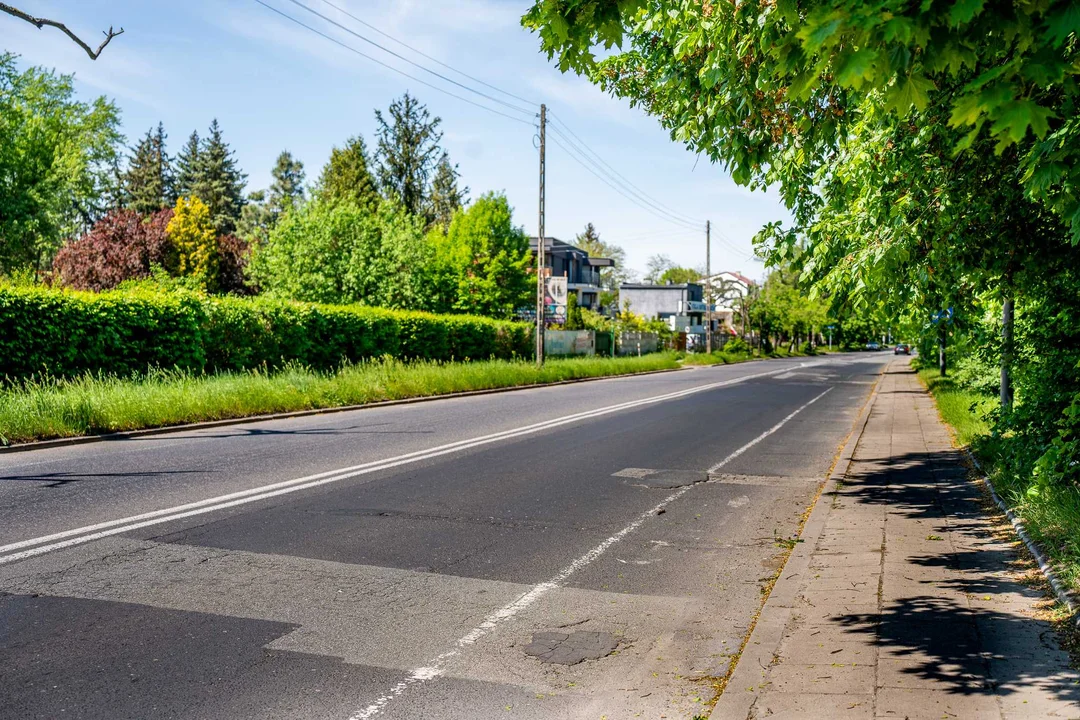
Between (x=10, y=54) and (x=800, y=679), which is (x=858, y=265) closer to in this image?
(x=800, y=679)

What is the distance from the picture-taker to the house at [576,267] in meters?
90.1

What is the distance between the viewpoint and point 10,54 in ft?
156

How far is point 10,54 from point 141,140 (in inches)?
1518

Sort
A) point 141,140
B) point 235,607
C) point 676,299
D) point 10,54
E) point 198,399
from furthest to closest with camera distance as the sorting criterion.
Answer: point 676,299, point 141,140, point 10,54, point 198,399, point 235,607

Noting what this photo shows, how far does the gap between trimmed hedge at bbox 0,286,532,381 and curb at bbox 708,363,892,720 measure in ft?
49.2

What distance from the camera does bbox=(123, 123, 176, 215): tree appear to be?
78562 mm

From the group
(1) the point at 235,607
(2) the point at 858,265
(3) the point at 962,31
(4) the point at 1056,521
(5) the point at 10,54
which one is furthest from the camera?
(5) the point at 10,54

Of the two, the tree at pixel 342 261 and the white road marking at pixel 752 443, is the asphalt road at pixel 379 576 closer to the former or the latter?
the white road marking at pixel 752 443

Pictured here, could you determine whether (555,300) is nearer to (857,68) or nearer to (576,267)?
(857,68)

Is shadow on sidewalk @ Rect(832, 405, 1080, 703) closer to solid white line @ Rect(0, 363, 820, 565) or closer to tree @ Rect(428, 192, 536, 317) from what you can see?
solid white line @ Rect(0, 363, 820, 565)

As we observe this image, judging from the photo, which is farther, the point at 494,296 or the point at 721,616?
the point at 494,296

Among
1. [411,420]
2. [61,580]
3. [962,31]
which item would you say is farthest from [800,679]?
[411,420]

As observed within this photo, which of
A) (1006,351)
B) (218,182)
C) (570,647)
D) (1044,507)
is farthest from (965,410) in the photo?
(218,182)

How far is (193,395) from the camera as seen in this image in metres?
16.0
